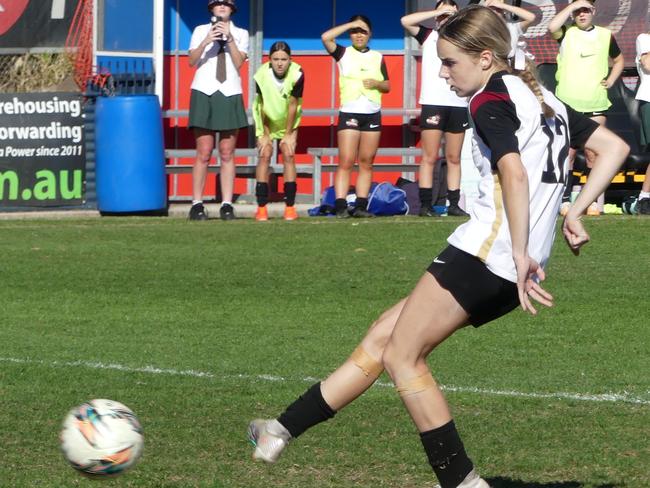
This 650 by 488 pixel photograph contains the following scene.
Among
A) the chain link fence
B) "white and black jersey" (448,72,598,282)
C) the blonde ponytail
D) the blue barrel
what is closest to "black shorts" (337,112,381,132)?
the blue barrel

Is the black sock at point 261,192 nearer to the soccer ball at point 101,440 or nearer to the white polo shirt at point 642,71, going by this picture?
the white polo shirt at point 642,71

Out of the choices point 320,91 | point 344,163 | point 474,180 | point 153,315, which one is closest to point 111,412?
point 153,315

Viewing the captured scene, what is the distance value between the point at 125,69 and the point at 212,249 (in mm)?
5697

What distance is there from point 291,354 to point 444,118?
22.9 feet

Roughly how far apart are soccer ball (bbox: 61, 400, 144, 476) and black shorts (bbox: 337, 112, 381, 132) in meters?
10.1

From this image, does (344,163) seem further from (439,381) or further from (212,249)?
(439,381)

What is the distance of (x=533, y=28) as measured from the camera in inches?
735

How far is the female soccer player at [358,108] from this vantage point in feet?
51.2

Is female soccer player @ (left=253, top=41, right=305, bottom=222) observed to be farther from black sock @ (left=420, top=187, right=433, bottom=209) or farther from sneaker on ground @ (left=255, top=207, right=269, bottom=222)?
black sock @ (left=420, top=187, right=433, bottom=209)

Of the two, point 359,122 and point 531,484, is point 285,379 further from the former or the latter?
point 359,122

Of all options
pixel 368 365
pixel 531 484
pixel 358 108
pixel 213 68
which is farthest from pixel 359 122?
pixel 368 365

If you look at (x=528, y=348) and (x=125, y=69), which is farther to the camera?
(x=125, y=69)

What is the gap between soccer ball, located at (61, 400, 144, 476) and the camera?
5586 mm

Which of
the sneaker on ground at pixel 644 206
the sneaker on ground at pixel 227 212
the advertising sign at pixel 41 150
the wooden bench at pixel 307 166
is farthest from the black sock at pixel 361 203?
the advertising sign at pixel 41 150
